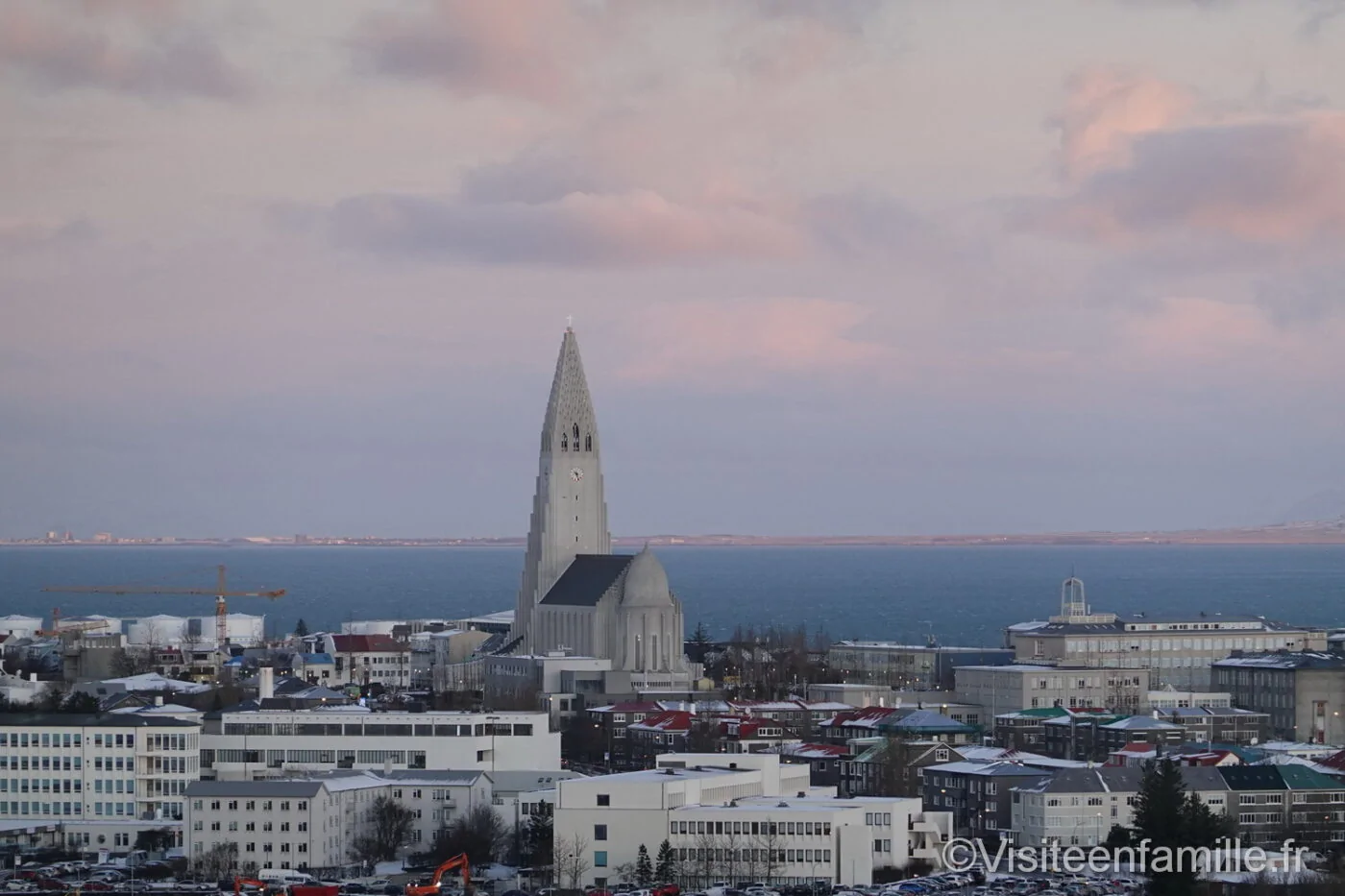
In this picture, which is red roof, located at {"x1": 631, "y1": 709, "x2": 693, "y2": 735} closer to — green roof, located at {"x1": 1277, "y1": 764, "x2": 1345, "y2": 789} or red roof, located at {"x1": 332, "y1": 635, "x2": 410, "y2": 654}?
green roof, located at {"x1": 1277, "y1": 764, "x2": 1345, "y2": 789}

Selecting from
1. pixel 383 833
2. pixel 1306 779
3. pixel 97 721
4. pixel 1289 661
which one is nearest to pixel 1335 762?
pixel 1306 779

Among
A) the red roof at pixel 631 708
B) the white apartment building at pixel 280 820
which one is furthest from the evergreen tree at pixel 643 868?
the red roof at pixel 631 708

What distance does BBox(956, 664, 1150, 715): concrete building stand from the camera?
9050 centimetres

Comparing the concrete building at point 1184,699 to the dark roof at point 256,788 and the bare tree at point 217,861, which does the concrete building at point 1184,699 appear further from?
the bare tree at point 217,861

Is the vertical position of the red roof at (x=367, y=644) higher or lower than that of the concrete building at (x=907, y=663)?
higher

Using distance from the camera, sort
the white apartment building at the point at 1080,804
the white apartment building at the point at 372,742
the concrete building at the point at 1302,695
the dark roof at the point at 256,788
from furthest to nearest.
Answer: the concrete building at the point at 1302,695
the white apartment building at the point at 372,742
the white apartment building at the point at 1080,804
the dark roof at the point at 256,788

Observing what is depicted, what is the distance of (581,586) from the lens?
4286 inches

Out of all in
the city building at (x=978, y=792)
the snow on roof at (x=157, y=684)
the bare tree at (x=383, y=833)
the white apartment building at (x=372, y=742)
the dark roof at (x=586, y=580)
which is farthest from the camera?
the dark roof at (x=586, y=580)

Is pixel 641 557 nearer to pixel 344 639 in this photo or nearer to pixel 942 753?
pixel 344 639

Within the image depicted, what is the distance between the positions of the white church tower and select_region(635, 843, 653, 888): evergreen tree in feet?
185

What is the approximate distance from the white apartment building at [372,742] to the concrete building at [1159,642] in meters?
33.6

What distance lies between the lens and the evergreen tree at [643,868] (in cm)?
5553

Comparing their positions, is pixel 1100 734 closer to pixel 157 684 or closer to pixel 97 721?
pixel 97 721

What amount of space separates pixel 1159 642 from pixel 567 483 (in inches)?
978
